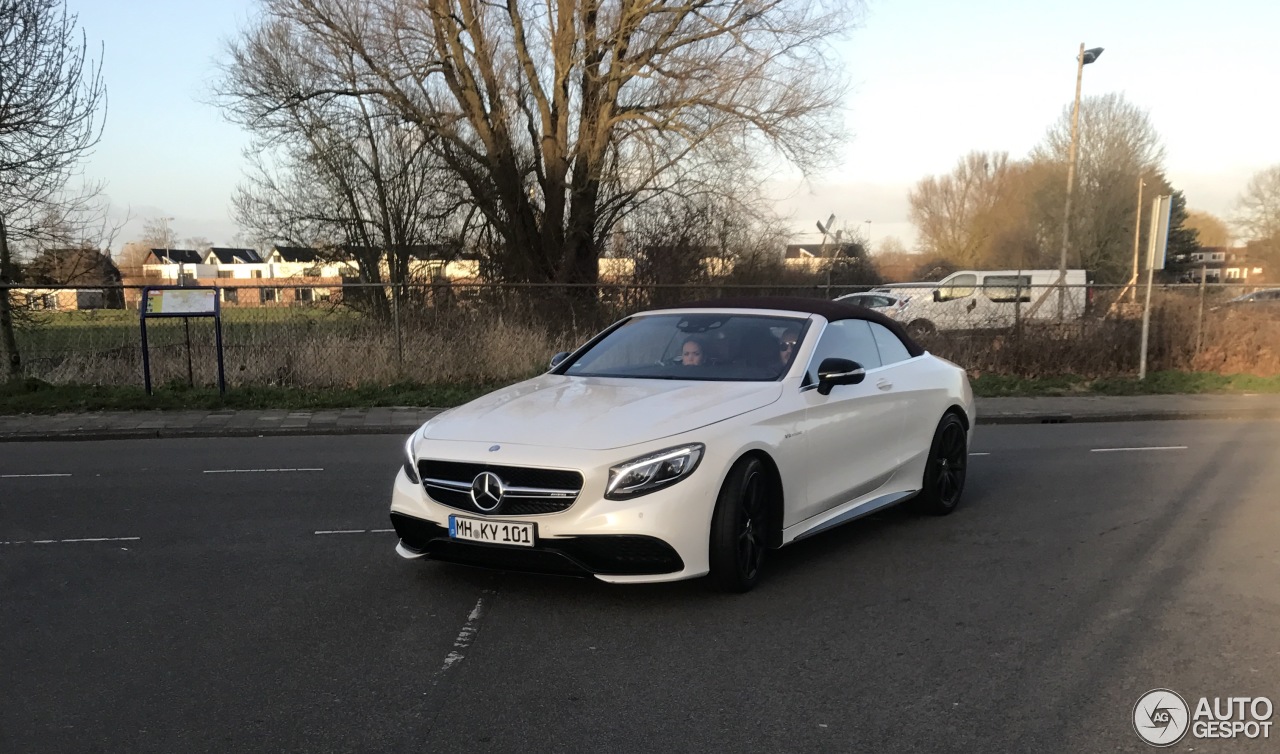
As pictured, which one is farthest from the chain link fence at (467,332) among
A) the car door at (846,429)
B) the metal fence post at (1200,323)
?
the car door at (846,429)

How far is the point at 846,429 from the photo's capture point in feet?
19.1

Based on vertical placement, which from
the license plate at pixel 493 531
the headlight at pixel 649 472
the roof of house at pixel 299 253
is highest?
the roof of house at pixel 299 253

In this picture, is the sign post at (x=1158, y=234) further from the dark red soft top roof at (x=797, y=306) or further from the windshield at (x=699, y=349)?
the windshield at (x=699, y=349)

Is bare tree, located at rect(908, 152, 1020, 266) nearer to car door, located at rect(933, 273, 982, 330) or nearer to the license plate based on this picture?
car door, located at rect(933, 273, 982, 330)

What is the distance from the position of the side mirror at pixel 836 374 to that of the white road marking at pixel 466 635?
225cm

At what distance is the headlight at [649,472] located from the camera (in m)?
4.61

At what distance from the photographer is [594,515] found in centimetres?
460

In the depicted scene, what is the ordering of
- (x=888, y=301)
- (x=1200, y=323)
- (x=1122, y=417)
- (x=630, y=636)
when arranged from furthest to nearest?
1. (x=888, y=301)
2. (x=1200, y=323)
3. (x=1122, y=417)
4. (x=630, y=636)

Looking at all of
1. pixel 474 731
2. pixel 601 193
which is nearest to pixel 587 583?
pixel 474 731

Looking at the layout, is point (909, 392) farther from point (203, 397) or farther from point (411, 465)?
point (203, 397)

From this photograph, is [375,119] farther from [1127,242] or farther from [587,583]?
[1127,242]

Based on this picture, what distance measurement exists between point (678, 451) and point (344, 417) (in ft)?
28.6

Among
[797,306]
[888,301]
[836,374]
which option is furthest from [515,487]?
[888,301]

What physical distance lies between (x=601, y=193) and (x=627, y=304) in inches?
214
